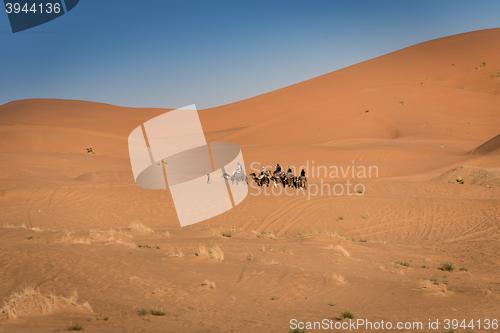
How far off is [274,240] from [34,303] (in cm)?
766

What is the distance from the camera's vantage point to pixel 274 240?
12.4 metres

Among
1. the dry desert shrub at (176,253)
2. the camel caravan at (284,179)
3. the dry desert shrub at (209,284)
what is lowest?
the dry desert shrub at (209,284)

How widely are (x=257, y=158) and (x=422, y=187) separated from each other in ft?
52.0

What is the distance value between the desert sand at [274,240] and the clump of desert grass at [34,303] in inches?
0.8

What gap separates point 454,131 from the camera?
4056 centimetres

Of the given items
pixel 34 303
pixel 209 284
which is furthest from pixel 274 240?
pixel 34 303

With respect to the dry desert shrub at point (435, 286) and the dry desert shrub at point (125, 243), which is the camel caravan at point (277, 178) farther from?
the dry desert shrub at point (435, 286)

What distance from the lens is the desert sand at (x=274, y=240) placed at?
632cm

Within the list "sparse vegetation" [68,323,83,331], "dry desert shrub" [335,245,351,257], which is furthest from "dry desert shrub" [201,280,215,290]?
"dry desert shrub" [335,245,351,257]

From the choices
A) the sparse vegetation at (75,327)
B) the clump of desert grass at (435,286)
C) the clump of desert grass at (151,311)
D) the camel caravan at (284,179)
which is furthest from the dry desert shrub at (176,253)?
the camel caravan at (284,179)

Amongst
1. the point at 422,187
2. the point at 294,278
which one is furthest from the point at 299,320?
the point at 422,187

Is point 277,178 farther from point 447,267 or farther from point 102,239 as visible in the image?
point 447,267

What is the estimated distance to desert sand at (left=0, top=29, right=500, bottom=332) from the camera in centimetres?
632

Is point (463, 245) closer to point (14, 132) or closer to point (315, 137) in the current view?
point (315, 137)
